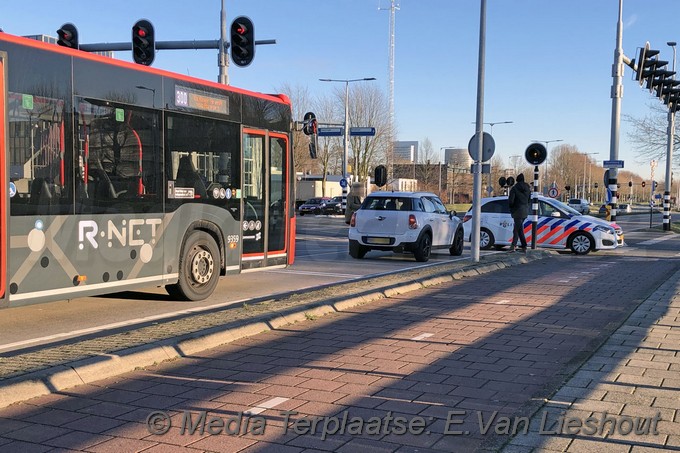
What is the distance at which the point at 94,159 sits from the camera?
8.21 meters

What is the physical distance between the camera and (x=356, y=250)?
55.9ft

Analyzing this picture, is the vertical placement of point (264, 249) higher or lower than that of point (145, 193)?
lower

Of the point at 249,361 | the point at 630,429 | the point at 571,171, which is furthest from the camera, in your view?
the point at 571,171

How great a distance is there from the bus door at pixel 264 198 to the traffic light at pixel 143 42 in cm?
796

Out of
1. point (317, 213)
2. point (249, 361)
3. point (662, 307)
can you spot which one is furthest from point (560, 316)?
point (317, 213)

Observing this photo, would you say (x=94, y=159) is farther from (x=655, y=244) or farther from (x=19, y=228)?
(x=655, y=244)

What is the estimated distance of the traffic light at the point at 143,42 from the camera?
18.2 meters

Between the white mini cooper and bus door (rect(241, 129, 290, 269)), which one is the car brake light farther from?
bus door (rect(241, 129, 290, 269))

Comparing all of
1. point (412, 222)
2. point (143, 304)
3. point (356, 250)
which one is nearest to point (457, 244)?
point (412, 222)

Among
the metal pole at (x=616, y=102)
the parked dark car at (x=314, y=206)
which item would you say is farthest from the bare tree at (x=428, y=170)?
the metal pole at (x=616, y=102)

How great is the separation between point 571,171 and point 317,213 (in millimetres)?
70951

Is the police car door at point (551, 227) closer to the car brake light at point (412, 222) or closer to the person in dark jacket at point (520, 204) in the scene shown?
the person in dark jacket at point (520, 204)

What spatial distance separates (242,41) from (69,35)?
4450 millimetres

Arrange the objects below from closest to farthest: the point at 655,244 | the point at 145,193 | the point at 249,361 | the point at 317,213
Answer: the point at 249,361 < the point at 145,193 < the point at 655,244 < the point at 317,213
